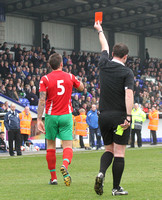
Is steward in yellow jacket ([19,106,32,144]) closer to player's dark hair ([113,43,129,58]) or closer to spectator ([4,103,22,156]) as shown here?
spectator ([4,103,22,156])

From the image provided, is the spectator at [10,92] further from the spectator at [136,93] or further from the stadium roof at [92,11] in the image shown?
the spectator at [136,93]

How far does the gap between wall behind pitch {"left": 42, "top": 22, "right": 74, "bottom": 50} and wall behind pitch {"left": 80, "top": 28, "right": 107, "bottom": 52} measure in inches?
55.9

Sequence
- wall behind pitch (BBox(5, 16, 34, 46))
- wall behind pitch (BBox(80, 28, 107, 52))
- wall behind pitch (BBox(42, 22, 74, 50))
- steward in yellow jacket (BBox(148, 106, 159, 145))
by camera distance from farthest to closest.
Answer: wall behind pitch (BBox(80, 28, 107, 52)), wall behind pitch (BBox(42, 22, 74, 50)), wall behind pitch (BBox(5, 16, 34, 46)), steward in yellow jacket (BBox(148, 106, 159, 145))

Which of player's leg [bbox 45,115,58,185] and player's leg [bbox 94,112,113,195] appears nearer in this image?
player's leg [bbox 94,112,113,195]

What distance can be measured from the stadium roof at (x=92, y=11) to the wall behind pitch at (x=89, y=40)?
47.7 inches

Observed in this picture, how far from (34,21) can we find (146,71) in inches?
451

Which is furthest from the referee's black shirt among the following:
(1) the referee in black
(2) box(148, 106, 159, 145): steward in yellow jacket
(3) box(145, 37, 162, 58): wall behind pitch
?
(3) box(145, 37, 162, 58): wall behind pitch

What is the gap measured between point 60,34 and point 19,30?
5.07m

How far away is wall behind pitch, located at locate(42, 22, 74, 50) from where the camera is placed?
1763 inches

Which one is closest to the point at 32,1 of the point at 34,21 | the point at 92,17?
the point at 34,21

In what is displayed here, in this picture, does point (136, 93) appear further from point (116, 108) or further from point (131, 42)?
point (116, 108)

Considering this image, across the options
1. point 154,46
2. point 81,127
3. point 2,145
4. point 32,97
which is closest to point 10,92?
point 32,97

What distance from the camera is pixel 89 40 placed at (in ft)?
162

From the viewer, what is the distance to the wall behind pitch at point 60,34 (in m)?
44.8
